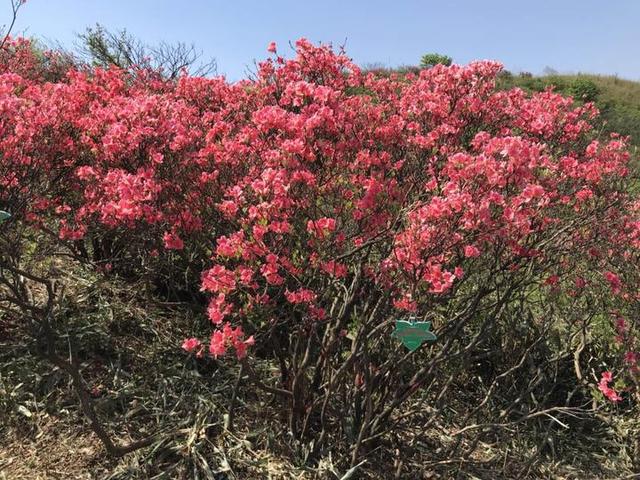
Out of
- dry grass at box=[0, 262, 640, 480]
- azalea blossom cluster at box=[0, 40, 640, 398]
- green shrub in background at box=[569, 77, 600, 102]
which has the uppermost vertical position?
green shrub in background at box=[569, 77, 600, 102]

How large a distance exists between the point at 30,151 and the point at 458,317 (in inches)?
114

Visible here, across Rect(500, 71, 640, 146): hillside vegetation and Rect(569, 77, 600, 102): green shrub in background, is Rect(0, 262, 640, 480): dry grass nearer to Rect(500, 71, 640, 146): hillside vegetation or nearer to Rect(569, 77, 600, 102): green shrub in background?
Rect(500, 71, 640, 146): hillside vegetation

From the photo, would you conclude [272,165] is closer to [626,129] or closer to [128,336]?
[128,336]

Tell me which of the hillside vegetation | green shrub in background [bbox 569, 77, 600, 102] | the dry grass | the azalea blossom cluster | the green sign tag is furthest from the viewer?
green shrub in background [bbox 569, 77, 600, 102]

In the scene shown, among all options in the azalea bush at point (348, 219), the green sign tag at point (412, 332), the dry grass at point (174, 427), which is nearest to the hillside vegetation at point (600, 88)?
the azalea bush at point (348, 219)

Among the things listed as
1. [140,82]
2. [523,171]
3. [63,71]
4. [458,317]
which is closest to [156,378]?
[458,317]

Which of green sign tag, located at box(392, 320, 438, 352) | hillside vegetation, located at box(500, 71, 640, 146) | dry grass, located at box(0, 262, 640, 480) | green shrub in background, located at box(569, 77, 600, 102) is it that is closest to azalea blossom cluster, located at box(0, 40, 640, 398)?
green sign tag, located at box(392, 320, 438, 352)

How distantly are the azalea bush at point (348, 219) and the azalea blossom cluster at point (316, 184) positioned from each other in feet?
0.05

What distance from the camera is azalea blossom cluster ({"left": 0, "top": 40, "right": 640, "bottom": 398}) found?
2.70m

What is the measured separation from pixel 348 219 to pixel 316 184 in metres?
0.39

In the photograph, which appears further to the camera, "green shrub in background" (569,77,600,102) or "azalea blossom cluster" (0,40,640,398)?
"green shrub in background" (569,77,600,102)

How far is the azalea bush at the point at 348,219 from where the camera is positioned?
2742 mm

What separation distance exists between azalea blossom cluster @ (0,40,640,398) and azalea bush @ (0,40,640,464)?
0.05ft

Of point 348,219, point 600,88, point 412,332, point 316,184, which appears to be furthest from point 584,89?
point 412,332
